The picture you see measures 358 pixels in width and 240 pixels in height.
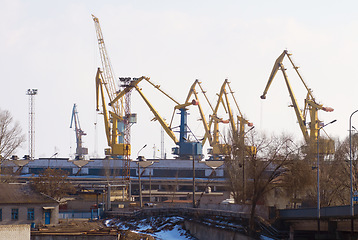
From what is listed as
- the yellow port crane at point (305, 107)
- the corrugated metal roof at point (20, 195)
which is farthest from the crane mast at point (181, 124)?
the corrugated metal roof at point (20, 195)

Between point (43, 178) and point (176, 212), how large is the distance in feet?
66.5

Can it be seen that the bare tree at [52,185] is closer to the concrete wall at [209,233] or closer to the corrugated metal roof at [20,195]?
the corrugated metal roof at [20,195]

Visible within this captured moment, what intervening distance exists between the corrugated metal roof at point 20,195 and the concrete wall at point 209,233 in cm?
1321

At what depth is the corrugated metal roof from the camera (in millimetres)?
59509

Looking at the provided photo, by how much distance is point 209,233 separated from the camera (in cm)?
5425

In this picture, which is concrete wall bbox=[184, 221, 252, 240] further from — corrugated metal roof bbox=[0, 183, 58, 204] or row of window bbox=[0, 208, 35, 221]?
row of window bbox=[0, 208, 35, 221]

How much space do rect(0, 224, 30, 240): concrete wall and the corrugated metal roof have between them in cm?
1450

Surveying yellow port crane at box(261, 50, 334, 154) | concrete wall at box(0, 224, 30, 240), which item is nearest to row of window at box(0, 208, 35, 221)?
concrete wall at box(0, 224, 30, 240)

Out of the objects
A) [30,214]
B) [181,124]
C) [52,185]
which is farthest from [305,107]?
[30,214]

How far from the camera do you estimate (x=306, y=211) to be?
1764 inches

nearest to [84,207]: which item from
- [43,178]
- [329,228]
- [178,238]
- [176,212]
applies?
[43,178]

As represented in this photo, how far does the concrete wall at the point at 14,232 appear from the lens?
142 ft

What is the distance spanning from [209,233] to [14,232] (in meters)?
17.2

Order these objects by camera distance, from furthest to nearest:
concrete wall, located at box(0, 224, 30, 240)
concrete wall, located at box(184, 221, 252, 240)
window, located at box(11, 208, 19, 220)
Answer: window, located at box(11, 208, 19, 220)
concrete wall, located at box(184, 221, 252, 240)
concrete wall, located at box(0, 224, 30, 240)
